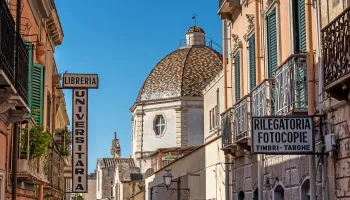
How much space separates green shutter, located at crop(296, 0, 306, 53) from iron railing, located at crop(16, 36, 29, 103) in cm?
501

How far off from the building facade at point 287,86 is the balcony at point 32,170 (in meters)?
4.60

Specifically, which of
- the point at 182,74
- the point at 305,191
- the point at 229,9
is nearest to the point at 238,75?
the point at 229,9

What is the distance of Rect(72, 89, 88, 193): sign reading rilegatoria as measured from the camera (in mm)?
20281

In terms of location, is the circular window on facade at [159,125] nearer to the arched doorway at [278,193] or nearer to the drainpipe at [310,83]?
the arched doorway at [278,193]

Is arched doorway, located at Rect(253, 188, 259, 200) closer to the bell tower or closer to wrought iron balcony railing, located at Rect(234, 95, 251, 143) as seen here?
wrought iron balcony railing, located at Rect(234, 95, 251, 143)

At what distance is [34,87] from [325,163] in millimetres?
8827

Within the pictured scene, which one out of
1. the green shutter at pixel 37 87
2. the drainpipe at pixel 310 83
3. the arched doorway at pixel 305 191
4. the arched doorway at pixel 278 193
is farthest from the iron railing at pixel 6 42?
the green shutter at pixel 37 87

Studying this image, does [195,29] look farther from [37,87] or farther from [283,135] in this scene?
[283,135]

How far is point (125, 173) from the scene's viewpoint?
61.7 meters

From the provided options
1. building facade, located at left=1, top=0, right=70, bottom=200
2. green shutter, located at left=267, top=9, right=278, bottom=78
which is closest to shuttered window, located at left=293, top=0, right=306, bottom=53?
green shutter, located at left=267, top=9, right=278, bottom=78

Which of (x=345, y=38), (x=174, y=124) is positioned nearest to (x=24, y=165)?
(x=345, y=38)

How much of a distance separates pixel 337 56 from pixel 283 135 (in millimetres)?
2077

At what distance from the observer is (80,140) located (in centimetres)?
2053

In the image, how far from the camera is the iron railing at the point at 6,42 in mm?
10106
